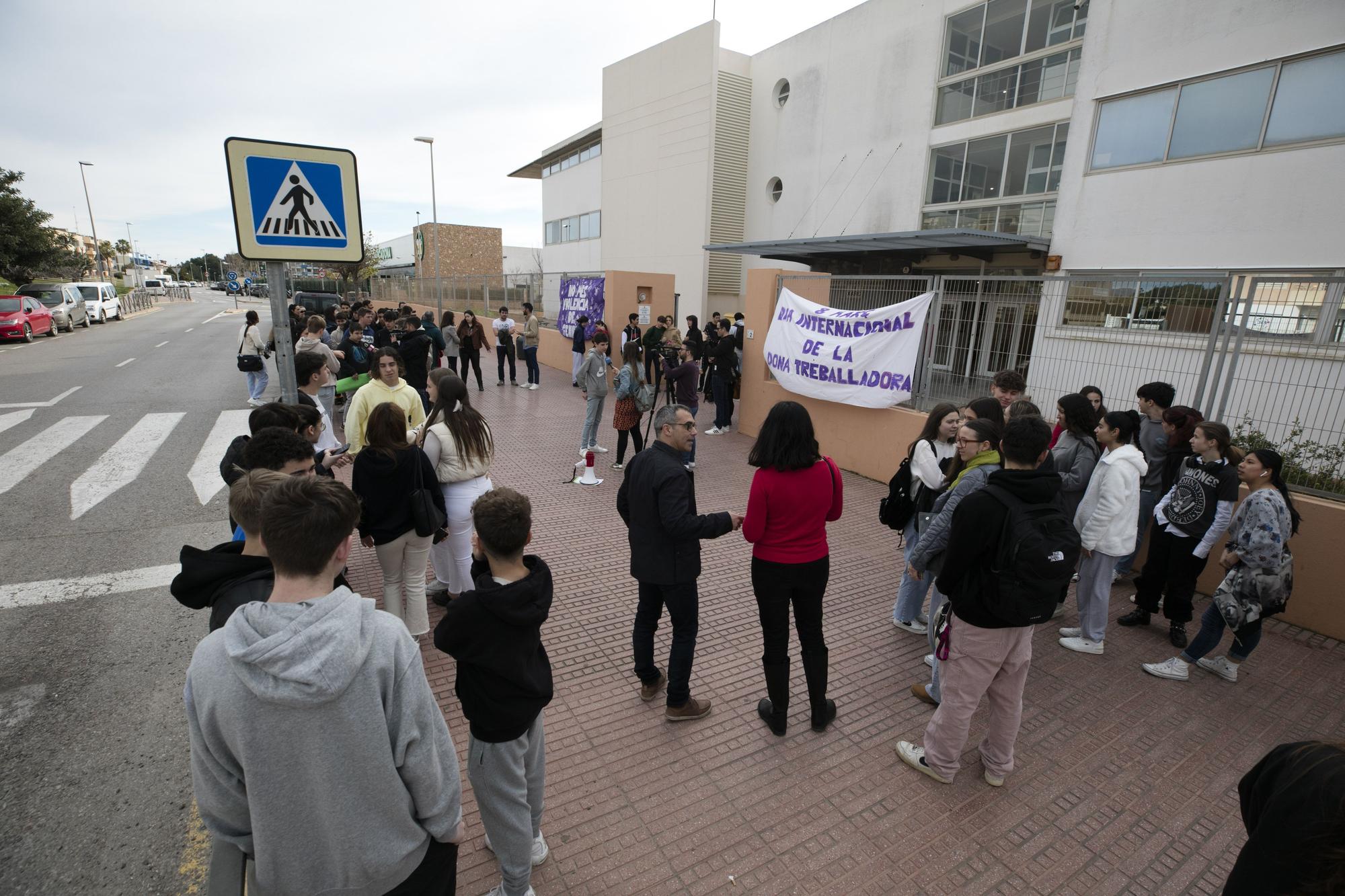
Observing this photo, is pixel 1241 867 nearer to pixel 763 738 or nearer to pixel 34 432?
pixel 763 738

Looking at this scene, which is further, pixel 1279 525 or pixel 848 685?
pixel 848 685

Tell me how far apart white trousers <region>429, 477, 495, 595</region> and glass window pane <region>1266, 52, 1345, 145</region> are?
13952 mm

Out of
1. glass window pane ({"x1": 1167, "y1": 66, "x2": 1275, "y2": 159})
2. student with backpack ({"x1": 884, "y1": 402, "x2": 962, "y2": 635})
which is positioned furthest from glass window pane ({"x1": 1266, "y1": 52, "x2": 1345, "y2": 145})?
student with backpack ({"x1": 884, "y1": 402, "x2": 962, "y2": 635})

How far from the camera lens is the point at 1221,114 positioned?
36.6ft

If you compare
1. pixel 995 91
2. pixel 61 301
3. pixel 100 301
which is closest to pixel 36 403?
pixel 61 301

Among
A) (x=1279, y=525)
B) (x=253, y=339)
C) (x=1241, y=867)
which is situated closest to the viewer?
(x=1241, y=867)

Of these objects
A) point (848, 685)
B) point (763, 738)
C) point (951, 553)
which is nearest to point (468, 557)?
point (763, 738)

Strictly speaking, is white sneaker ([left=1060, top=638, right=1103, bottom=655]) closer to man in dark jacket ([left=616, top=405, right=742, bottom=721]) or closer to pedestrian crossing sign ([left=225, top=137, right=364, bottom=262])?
man in dark jacket ([left=616, top=405, right=742, bottom=721])

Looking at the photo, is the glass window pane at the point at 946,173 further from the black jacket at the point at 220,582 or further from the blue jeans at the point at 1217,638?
the black jacket at the point at 220,582

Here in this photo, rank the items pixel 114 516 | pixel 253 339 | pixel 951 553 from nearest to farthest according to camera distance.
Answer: pixel 951 553, pixel 114 516, pixel 253 339

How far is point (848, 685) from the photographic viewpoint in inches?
167

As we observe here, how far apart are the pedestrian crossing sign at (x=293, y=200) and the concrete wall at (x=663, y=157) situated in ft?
57.6

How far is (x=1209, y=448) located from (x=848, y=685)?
307 cm

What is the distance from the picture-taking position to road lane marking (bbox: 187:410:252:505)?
24.6 feet
